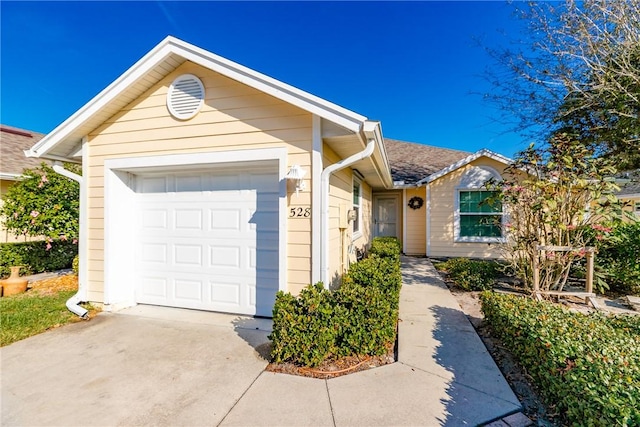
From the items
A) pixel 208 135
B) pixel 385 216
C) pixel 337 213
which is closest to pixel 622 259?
pixel 337 213

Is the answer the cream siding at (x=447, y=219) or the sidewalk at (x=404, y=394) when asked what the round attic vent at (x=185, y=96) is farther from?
the cream siding at (x=447, y=219)

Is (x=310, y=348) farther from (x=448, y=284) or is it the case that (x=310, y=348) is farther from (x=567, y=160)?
(x=567, y=160)

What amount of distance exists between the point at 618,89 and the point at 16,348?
1043cm

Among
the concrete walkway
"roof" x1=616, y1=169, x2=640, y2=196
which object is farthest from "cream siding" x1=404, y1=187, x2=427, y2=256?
the concrete walkway

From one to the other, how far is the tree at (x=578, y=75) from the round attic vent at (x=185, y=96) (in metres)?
6.79

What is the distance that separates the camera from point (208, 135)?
4.38 metres

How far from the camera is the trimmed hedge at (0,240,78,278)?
734 cm

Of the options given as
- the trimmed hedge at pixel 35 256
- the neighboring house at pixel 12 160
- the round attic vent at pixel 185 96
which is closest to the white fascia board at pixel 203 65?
the round attic vent at pixel 185 96

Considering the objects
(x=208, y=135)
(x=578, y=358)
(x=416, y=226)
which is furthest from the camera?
(x=416, y=226)

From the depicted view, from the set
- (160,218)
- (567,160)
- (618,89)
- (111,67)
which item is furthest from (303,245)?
(111,67)

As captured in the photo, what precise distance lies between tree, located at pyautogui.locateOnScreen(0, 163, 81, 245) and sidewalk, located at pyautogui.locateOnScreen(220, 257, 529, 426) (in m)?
7.29

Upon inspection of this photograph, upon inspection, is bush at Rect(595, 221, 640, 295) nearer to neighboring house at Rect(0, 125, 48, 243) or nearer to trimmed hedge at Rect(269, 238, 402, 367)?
trimmed hedge at Rect(269, 238, 402, 367)

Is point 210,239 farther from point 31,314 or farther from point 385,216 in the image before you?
point 385,216

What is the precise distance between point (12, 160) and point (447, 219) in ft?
48.2
